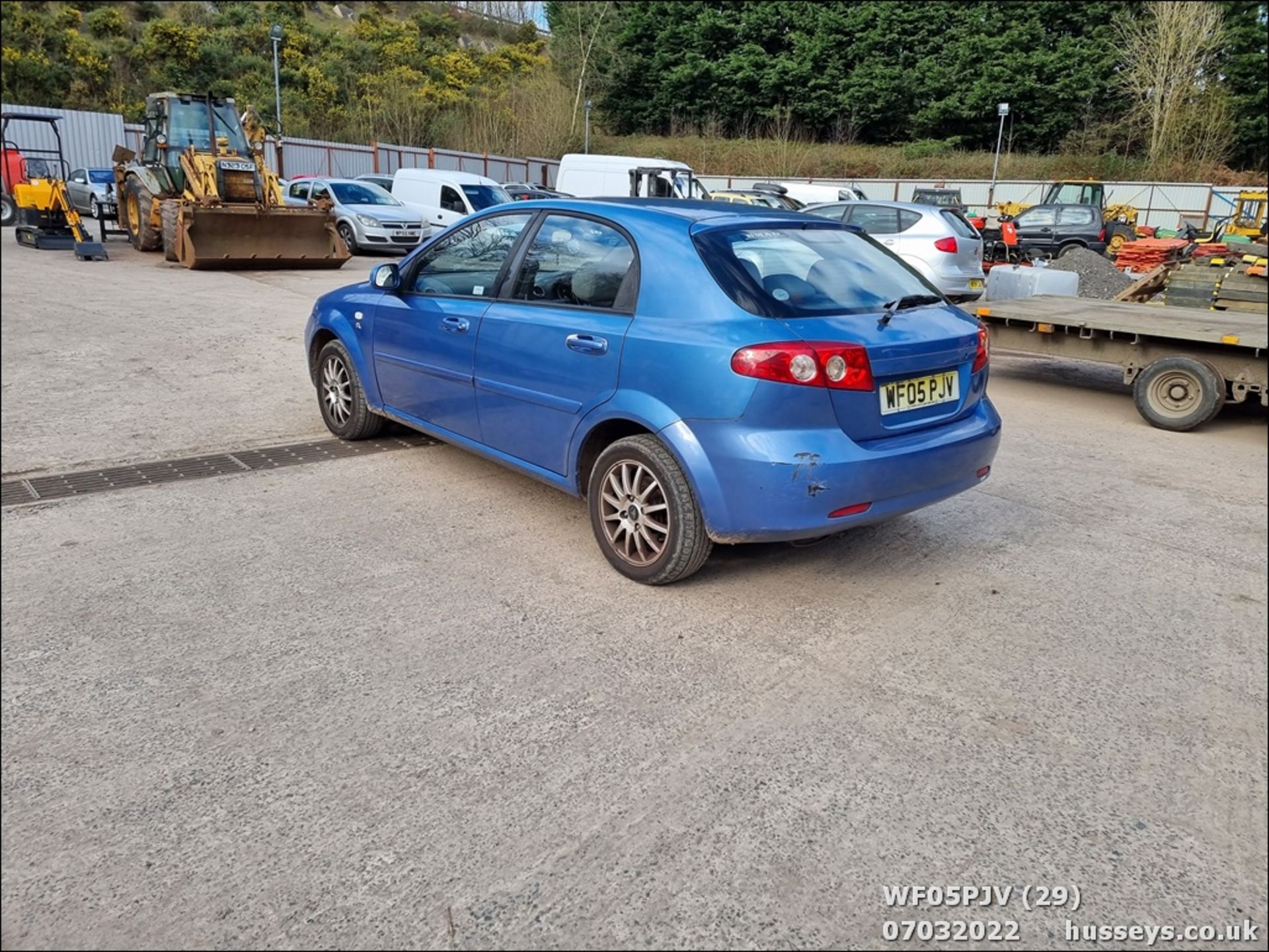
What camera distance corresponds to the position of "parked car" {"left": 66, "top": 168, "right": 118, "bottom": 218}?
2362 centimetres

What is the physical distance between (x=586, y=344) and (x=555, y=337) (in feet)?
0.76

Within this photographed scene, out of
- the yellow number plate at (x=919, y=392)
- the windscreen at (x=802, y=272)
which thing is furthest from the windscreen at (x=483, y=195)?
the yellow number plate at (x=919, y=392)

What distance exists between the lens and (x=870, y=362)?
3.71 meters

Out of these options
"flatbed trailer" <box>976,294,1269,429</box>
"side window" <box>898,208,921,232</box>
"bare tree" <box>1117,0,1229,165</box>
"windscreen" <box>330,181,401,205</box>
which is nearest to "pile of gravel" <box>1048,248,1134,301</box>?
"side window" <box>898,208,921,232</box>

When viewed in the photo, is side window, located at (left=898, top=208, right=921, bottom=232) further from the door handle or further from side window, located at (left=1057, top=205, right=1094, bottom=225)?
side window, located at (left=1057, top=205, right=1094, bottom=225)

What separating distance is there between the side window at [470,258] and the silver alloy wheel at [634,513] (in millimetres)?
1358

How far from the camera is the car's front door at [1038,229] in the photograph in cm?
2277

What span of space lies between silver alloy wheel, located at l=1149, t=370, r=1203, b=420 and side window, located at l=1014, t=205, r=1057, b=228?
1785 cm

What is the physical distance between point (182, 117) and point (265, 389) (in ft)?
39.6

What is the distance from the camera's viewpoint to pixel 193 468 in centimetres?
558

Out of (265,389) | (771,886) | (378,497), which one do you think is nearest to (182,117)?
(265,389)

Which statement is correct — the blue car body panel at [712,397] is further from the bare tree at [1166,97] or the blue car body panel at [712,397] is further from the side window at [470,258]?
the bare tree at [1166,97]

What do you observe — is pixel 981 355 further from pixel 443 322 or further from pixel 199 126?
pixel 199 126

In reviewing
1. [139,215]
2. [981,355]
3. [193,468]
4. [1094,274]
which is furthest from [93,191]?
[981,355]
